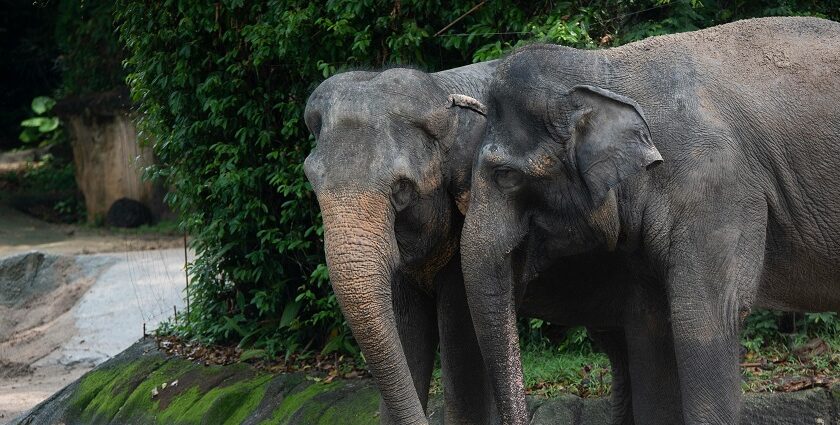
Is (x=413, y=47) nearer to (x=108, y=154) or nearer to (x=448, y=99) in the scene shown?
(x=448, y=99)

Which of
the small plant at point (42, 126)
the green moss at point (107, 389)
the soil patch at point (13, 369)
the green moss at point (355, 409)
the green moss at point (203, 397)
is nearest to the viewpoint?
the green moss at point (355, 409)

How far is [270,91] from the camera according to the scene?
28.4ft

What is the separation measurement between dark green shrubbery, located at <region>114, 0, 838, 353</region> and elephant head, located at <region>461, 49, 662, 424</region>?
2.04m

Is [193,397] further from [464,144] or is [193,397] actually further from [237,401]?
[464,144]

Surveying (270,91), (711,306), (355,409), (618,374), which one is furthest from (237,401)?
(711,306)

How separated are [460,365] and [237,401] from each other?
2572mm

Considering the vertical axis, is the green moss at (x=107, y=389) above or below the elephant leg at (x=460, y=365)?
below

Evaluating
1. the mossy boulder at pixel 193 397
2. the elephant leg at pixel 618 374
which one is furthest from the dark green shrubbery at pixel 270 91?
the elephant leg at pixel 618 374

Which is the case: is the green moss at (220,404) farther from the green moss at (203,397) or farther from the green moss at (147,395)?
the green moss at (147,395)

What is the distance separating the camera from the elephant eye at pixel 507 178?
206 inches

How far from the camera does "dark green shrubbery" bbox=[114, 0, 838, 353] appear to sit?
7672 millimetres

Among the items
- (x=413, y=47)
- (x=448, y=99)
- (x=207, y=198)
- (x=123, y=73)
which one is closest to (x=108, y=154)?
(x=123, y=73)

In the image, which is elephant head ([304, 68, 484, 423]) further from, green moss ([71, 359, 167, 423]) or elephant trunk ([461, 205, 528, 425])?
green moss ([71, 359, 167, 423])

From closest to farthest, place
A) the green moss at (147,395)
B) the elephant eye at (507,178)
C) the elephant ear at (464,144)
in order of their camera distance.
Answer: the elephant eye at (507,178) < the elephant ear at (464,144) < the green moss at (147,395)
